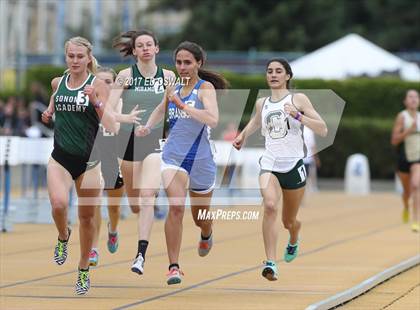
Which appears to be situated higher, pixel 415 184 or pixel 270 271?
pixel 415 184

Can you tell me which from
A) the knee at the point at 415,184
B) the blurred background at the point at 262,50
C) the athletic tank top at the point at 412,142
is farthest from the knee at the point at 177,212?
the athletic tank top at the point at 412,142

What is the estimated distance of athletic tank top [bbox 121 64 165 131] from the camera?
42.5 ft

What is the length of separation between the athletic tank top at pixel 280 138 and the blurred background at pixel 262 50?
171 inches

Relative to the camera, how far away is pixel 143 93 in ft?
42.8

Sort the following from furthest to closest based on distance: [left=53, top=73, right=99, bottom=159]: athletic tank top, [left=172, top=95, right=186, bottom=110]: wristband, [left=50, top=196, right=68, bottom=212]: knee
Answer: [left=172, top=95, right=186, bottom=110]: wristband → [left=53, top=73, right=99, bottom=159]: athletic tank top → [left=50, top=196, right=68, bottom=212]: knee

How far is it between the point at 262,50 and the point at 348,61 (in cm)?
2488

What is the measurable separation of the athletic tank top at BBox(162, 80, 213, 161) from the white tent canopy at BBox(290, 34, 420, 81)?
1004 inches

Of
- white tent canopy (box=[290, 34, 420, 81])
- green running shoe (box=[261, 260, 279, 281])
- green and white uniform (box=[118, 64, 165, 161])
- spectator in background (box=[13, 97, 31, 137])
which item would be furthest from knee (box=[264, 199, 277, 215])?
white tent canopy (box=[290, 34, 420, 81])

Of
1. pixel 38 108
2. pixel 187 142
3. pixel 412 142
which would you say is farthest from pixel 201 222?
pixel 38 108

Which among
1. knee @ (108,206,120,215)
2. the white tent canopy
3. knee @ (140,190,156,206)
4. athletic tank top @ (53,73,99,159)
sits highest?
the white tent canopy

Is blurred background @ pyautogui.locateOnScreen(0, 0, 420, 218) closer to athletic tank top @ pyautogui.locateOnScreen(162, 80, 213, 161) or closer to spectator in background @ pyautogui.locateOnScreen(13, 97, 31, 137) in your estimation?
spectator in background @ pyautogui.locateOnScreen(13, 97, 31, 137)

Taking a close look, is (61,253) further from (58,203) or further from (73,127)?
(73,127)

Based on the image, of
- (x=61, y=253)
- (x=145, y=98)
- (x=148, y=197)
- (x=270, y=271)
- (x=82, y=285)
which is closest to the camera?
(x=82, y=285)

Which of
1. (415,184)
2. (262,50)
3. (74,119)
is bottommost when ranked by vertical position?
(415,184)
